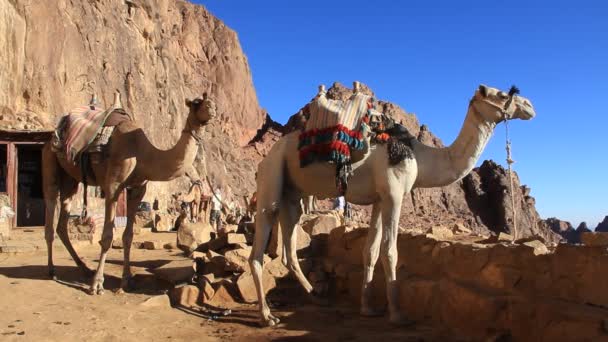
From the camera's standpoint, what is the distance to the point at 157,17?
5906cm

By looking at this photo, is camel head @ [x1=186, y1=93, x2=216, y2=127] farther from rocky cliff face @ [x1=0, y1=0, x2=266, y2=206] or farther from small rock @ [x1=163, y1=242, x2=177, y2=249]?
small rock @ [x1=163, y1=242, x2=177, y2=249]

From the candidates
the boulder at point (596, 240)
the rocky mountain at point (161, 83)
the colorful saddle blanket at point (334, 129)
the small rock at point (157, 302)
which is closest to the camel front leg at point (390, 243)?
the colorful saddle blanket at point (334, 129)

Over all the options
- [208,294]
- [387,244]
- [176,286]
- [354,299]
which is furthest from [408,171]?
[176,286]

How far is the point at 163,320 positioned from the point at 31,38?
28594mm

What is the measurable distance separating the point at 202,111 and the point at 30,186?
20.2 meters

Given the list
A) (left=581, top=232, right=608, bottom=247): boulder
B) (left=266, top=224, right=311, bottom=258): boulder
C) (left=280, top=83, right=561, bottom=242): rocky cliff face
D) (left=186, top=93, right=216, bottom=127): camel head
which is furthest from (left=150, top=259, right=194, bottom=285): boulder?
(left=280, top=83, right=561, bottom=242): rocky cliff face

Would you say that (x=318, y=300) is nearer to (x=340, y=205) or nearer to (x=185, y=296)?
(x=185, y=296)

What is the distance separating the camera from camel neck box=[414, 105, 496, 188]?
567 centimetres

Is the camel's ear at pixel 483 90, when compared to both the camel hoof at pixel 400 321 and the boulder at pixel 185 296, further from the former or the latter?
the boulder at pixel 185 296

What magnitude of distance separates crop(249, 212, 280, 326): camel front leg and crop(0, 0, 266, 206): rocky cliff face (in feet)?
10.4

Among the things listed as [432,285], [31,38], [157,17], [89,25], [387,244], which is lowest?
[432,285]

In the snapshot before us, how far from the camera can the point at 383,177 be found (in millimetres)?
5766

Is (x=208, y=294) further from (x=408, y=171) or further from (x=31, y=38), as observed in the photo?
(x=31, y=38)

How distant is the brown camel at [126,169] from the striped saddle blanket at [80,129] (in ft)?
0.62
